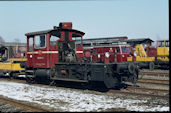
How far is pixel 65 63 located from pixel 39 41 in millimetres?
2223

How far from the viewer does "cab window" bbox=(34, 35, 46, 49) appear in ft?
36.3

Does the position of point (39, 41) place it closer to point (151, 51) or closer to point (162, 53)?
point (162, 53)

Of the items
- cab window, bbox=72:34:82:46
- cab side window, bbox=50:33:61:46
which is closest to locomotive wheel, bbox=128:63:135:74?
cab window, bbox=72:34:82:46

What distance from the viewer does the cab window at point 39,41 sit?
1108 centimetres

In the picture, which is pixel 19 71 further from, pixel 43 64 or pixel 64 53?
pixel 64 53

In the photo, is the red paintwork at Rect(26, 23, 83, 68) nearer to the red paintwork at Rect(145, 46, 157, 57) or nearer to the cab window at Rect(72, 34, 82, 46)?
the cab window at Rect(72, 34, 82, 46)

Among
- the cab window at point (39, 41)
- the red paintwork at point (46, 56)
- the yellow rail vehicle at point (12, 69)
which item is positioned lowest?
the yellow rail vehicle at point (12, 69)

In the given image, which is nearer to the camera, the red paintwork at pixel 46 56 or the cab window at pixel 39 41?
the red paintwork at pixel 46 56

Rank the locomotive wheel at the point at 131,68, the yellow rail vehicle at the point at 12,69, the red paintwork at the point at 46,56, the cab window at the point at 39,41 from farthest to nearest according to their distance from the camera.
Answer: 1. the yellow rail vehicle at the point at 12,69
2. the cab window at the point at 39,41
3. the red paintwork at the point at 46,56
4. the locomotive wheel at the point at 131,68

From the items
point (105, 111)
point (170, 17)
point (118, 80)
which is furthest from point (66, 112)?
point (118, 80)

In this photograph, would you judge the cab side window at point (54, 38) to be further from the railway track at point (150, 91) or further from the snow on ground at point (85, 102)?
the railway track at point (150, 91)

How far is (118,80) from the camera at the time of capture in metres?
9.78

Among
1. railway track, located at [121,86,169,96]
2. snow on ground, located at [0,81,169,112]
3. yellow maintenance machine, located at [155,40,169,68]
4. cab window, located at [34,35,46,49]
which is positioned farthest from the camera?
yellow maintenance machine, located at [155,40,169,68]

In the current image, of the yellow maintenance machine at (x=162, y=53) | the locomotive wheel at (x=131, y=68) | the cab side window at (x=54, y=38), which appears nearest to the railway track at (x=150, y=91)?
the locomotive wheel at (x=131, y=68)
